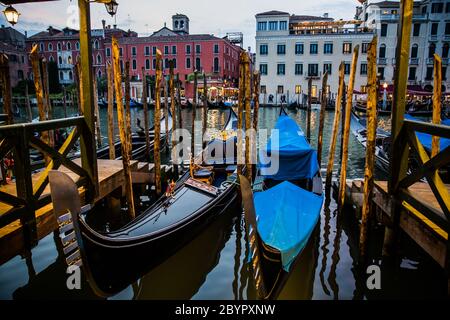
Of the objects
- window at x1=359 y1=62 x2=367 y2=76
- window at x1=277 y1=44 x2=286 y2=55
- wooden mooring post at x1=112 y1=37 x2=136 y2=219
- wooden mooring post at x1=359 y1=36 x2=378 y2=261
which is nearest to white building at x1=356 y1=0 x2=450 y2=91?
window at x1=359 y1=62 x2=367 y2=76

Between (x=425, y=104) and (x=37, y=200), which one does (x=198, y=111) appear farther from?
(x=37, y=200)

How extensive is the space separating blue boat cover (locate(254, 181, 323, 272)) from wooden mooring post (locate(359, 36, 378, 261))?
634 millimetres

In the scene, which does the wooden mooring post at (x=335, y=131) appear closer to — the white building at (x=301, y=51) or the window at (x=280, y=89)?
the white building at (x=301, y=51)

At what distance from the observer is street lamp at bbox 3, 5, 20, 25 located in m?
4.52

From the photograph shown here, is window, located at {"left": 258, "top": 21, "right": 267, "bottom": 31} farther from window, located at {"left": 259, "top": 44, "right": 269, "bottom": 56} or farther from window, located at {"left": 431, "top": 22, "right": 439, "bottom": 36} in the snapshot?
window, located at {"left": 431, "top": 22, "right": 439, "bottom": 36}

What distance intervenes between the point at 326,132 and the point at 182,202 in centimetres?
1366

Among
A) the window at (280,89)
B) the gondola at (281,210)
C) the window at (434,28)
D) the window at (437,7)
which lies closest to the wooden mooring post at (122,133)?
the gondola at (281,210)

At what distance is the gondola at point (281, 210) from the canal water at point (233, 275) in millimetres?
504

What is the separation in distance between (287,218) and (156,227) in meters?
1.71

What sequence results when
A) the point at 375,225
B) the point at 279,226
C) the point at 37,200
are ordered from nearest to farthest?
the point at 37,200
the point at 279,226
the point at 375,225

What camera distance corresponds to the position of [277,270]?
3092 millimetres

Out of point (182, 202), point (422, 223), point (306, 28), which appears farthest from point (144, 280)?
point (306, 28)

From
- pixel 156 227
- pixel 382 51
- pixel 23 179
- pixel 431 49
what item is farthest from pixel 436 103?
pixel 431 49

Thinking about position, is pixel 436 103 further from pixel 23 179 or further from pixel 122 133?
pixel 23 179
